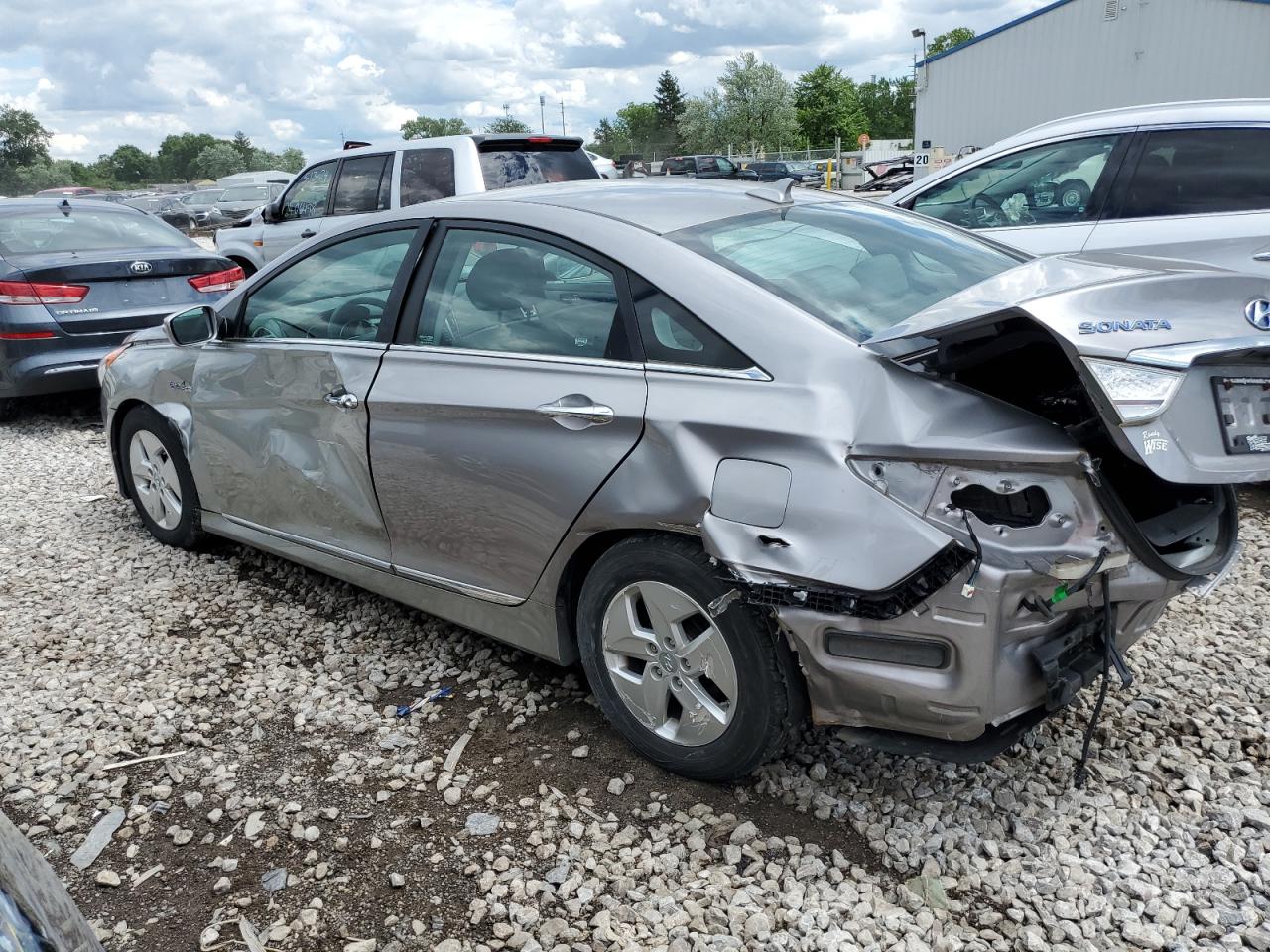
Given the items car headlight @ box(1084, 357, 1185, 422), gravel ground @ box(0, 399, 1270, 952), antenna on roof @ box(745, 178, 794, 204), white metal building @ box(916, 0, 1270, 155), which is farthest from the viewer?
white metal building @ box(916, 0, 1270, 155)

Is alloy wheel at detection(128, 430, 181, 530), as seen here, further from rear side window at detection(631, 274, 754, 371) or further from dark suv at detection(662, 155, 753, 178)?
dark suv at detection(662, 155, 753, 178)

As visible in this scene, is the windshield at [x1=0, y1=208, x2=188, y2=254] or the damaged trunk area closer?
the damaged trunk area

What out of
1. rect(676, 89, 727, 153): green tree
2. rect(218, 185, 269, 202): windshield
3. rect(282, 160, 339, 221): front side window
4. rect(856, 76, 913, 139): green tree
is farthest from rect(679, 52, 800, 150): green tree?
rect(282, 160, 339, 221): front side window

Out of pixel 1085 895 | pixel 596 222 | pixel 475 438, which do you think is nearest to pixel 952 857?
pixel 1085 895

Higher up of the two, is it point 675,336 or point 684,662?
point 675,336

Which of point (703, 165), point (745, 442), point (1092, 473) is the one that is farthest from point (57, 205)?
point (703, 165)

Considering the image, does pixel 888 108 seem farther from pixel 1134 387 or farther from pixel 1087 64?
pixel 1134 387

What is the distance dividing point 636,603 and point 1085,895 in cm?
128

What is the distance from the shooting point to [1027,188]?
571 cm

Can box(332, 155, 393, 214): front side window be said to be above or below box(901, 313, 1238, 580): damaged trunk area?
above

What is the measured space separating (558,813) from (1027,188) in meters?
4.53

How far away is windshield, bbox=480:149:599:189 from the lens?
8406mm

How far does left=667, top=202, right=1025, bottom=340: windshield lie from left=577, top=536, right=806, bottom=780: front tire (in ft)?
2.43

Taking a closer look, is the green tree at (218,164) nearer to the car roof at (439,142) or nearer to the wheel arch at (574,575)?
the car roof at (439,142)
